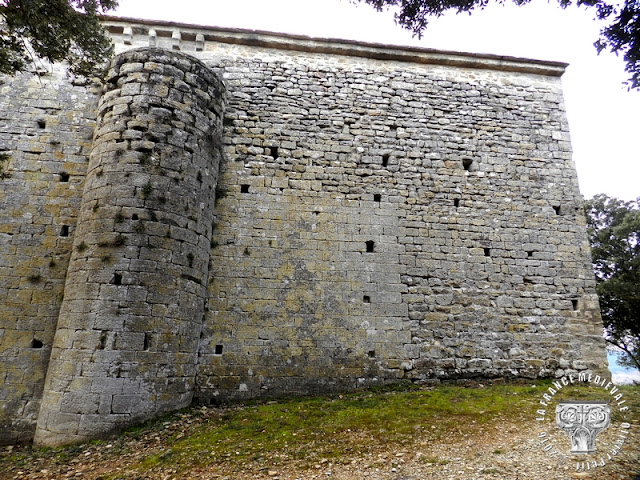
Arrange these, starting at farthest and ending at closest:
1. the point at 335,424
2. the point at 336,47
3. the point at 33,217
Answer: the point at 336,47 < the point at 33,217 < the point at 335,424

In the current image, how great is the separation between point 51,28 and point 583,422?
9.04 metres

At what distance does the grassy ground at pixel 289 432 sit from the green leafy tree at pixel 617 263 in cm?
901

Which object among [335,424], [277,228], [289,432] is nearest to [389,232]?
[277,228]

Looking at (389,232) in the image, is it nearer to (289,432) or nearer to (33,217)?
(289,432)

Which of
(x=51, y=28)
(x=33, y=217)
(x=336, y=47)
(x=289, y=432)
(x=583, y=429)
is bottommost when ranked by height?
(x=289, y=432)

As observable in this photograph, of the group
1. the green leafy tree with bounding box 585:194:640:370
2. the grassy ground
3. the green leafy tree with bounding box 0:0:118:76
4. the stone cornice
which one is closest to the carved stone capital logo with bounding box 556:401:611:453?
the grassy ground

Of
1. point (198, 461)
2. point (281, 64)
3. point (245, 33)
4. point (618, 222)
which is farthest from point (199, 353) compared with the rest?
point (618, 222)

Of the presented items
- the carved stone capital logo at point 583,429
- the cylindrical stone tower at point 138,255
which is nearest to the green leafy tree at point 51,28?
the cylindrical stone tower at point 138,255

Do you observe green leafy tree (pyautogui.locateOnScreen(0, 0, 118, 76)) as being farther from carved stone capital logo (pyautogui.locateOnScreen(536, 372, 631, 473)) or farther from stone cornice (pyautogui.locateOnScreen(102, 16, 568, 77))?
carved stone capital logo (pyautogui.locateOnScreen(536, 372, 631, 473))

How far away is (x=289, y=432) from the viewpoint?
519cm

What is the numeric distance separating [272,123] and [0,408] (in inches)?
269

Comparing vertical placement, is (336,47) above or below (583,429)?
above

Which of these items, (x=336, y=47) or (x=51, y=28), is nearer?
(x=51, y=28)

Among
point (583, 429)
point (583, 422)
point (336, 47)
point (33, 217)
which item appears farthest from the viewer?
point (336, 47)
